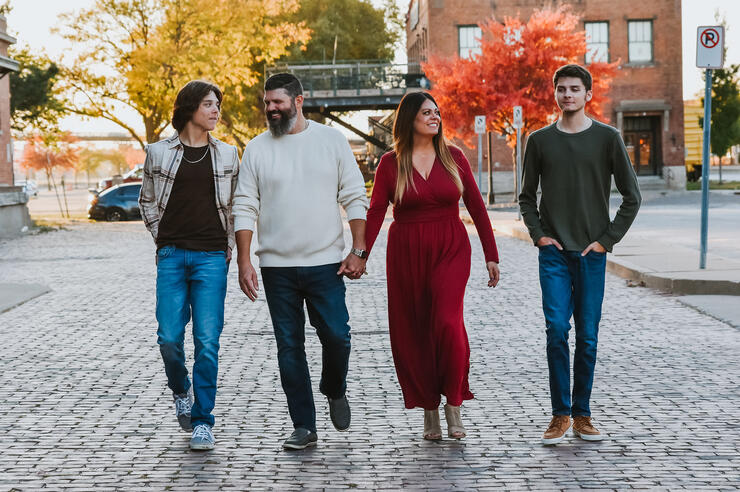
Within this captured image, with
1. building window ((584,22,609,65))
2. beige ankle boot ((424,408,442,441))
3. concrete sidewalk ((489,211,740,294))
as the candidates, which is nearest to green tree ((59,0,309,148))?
building window ((584,22,609,65))

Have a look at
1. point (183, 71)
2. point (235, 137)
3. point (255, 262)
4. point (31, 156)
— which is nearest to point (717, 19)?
point (235, 137)

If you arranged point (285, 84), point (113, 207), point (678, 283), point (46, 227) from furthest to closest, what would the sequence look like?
point (113, 207) < point (46, 227) < point (678, 283) < point (285, 84)

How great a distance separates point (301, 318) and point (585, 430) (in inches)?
62.6

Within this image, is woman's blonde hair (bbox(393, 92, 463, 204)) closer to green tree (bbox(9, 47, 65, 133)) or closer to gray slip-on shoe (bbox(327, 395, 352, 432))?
gray slip-on shoe (bbox(327, 395, 352, 432))

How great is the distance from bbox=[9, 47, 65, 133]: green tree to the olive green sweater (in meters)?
33.3

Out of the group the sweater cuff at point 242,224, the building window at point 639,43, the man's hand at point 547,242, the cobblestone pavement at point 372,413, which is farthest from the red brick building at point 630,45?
the sweater cuff at point 242,224

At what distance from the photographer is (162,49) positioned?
130 feet

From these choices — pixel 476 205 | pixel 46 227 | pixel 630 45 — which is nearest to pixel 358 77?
pixel 630 45

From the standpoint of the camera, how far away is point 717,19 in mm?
61000

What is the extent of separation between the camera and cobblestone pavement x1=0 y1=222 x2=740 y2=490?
498 centimetres

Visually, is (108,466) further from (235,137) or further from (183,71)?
(235,137)

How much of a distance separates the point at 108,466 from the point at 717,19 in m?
61.2

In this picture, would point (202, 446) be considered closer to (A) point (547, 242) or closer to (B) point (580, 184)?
(A) point (547, 242)

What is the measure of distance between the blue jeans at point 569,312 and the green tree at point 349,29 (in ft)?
→ 182
